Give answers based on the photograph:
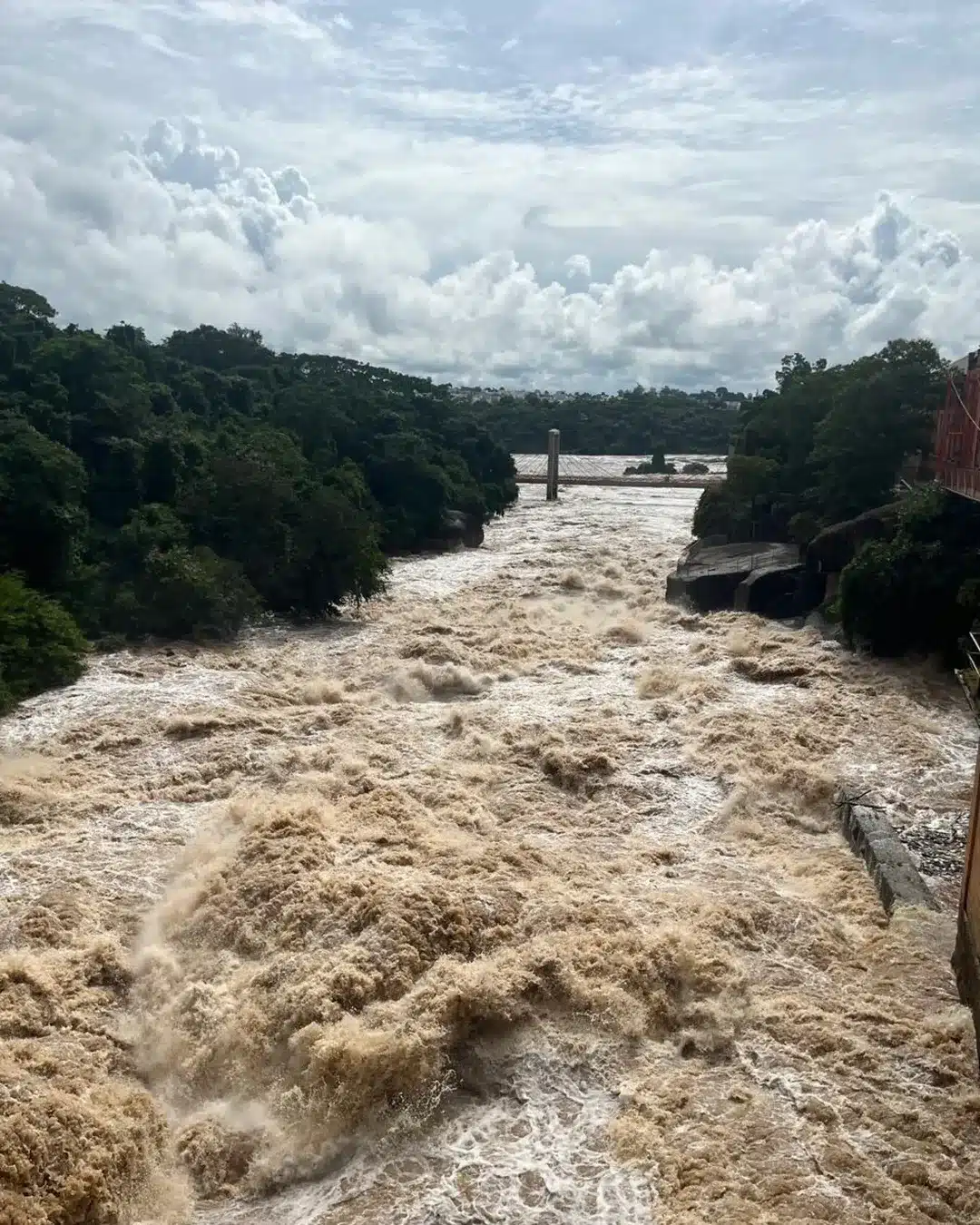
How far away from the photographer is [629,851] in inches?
488

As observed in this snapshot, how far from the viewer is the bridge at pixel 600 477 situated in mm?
57312

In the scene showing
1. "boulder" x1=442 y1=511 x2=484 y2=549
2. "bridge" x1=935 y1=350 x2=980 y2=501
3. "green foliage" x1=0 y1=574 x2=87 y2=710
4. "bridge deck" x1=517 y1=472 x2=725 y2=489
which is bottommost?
"green foliage" x1=0 y1=574 x2=87 y2=710

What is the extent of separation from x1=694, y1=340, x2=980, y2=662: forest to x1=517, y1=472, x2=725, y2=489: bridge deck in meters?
12.2

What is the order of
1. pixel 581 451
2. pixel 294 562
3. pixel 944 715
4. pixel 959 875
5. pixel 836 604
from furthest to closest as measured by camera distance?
pixel 581 451, pixel 294 562, pixel 836 604, pixel 944 715, pixel 959 875

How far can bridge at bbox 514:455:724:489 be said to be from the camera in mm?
57312

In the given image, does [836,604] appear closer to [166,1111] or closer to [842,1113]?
[842,1113]

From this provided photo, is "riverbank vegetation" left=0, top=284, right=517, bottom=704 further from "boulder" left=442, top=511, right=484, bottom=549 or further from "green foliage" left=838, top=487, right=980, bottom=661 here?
"green foliage" left=838, top=487, right=980, bottom=661

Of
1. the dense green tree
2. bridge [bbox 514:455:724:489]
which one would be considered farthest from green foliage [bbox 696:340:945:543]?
the dense green tree

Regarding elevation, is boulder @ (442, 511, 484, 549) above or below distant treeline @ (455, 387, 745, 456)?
below

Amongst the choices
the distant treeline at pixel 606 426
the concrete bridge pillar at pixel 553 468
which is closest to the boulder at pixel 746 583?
the concrete bridge pillar at pixel 553 468

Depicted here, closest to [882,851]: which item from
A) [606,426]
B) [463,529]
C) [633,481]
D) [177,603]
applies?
[177,603]

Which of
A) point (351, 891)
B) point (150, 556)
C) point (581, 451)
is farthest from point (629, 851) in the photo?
point (581, 451)

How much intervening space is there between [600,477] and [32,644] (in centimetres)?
4633

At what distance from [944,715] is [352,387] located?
32.2 metres
